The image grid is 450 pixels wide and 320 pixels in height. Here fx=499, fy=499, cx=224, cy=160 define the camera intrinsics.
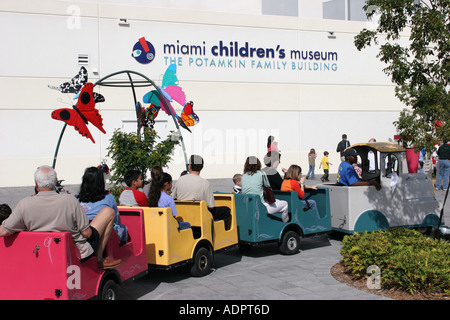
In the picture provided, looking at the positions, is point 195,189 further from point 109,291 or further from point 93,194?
point 109,291

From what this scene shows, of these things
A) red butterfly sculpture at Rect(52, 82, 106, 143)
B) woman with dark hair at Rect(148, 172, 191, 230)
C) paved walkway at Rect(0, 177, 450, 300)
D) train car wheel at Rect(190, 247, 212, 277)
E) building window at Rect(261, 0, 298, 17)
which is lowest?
paved walkway at Rect(0, 177, 450, 300)

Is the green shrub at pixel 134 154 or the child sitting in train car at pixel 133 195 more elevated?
the green shrub at pixel 134 154

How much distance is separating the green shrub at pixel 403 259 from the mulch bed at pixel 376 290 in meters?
0.06

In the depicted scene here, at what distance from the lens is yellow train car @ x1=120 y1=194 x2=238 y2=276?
662 centimetres

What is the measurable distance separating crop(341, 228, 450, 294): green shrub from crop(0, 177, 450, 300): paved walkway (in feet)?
1.08

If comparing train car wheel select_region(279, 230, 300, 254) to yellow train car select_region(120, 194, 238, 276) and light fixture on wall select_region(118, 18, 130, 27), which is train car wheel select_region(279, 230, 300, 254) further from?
light fixture on wall select_region(118, 18, 130, 27)

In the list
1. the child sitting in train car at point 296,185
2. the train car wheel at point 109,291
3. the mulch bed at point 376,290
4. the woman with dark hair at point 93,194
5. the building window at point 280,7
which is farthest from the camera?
the building window at point 280,7

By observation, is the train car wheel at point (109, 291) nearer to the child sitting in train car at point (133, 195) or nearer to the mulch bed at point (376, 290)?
the child sitting in train car at point (133, 195)

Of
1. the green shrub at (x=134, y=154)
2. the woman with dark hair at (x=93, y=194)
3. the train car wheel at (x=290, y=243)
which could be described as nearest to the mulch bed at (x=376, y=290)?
the train car wheel at (x=290, y=243)

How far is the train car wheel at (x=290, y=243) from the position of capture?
28.1 feet

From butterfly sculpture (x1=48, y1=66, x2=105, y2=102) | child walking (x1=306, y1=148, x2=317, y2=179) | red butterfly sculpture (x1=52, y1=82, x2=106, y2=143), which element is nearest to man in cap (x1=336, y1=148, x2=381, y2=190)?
red butterfly sculpture (x1=52, y1=82, x2=106, y2=143)

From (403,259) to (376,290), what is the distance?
564mm

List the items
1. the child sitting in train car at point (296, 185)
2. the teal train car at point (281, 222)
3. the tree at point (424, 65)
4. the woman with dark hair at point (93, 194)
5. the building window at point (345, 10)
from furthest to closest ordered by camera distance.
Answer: the building window at point (345, 10) → the child sitting in train car at point (296, 185) → the teal train car at point (281, 222) → the tree at point (424, 65) → the woman with dark hair at point (93, 194)

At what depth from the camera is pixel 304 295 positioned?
6203 mm
